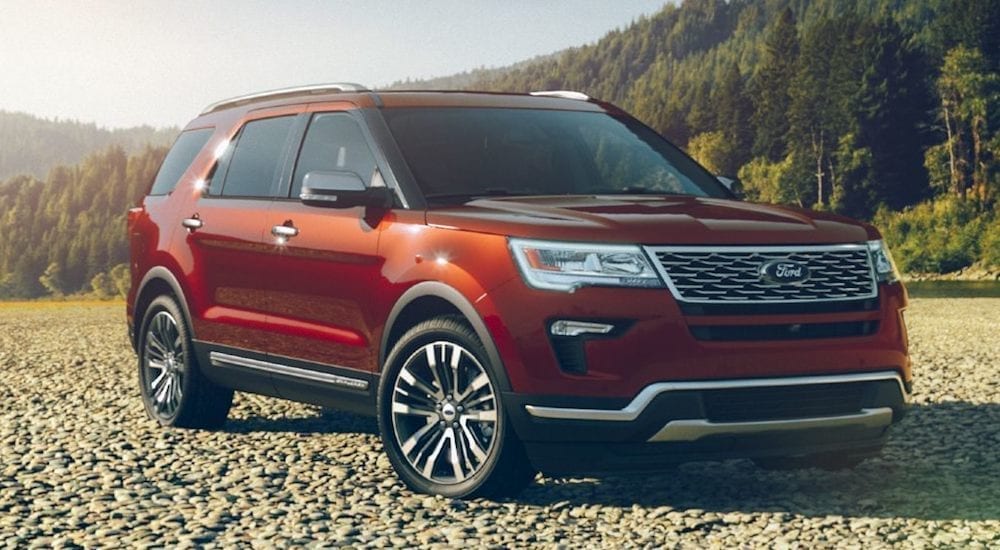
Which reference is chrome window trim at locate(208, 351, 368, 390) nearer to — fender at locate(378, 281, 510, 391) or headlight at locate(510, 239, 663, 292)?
fender at locate(378, 281, 510, 391)

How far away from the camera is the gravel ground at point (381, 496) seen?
571 cm

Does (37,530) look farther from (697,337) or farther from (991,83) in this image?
(991,83)

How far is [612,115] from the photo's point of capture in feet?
26.1

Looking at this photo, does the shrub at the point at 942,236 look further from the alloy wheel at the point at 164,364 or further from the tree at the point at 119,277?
the tree at the point at 119,277

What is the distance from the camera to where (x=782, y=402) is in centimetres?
586

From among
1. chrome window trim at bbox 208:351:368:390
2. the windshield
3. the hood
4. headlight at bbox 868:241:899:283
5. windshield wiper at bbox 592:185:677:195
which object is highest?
the windshield

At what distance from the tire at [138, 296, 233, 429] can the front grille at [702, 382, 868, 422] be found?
12.5 ft

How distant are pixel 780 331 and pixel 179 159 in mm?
4729

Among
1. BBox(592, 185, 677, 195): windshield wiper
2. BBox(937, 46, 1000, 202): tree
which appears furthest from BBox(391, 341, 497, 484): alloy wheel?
BBox(937, 46, 1000, 202): tree

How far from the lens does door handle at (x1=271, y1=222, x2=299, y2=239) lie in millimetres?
7252

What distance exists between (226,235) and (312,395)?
123 cm

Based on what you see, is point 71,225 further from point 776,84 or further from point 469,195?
point 469,195

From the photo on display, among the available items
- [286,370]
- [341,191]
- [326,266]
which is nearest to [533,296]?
[341,191]

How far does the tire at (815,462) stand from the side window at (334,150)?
2.46 metres
